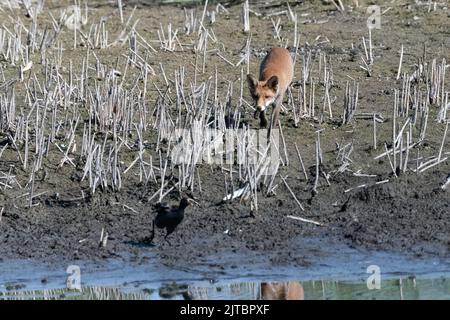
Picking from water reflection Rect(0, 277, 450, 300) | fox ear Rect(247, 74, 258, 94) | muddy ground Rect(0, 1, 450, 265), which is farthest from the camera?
fox ear Rect(247, 74, 258, 94)

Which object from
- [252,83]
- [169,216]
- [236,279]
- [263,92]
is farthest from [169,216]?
[252,83]

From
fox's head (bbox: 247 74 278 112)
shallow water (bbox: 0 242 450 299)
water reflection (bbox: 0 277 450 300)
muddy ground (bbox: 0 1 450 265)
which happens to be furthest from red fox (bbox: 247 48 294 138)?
water reflection (bbox: 0 277 450 300)

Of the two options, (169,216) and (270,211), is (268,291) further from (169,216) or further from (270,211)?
(270,211)

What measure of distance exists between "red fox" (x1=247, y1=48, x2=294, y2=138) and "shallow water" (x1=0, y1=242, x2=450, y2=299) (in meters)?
2.43

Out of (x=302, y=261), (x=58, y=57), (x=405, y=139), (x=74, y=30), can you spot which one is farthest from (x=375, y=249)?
(x=74, y=30)

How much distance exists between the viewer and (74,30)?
1586 cm

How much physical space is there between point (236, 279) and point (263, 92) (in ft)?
10.5

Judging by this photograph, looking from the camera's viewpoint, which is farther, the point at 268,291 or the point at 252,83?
the point at 252,83

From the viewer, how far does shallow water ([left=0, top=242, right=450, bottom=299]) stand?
9680 millimetres

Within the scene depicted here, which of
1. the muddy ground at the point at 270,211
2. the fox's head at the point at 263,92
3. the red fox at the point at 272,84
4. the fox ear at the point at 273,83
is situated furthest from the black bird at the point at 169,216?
the fox ear at the point at 273,83

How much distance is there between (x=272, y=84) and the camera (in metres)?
12.7

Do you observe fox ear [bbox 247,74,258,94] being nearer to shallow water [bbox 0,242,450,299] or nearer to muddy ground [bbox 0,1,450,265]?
muddy ground [bbox 0,1,450,265]
